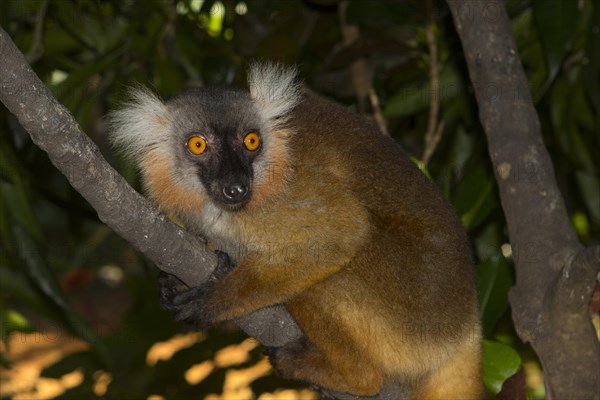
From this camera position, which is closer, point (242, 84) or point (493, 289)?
point (493, 289)

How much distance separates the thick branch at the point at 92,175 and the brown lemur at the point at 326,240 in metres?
0.44

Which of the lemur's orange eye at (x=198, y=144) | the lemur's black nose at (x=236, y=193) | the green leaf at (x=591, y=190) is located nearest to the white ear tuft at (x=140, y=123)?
the lemur's orange eye at (x=198, y=144)

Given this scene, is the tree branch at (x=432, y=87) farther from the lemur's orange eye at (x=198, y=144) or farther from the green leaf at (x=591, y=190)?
the lemur's orange eye at (x=198, y=144)

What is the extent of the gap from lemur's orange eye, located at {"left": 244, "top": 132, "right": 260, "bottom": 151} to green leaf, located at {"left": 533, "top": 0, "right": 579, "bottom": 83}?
6.26 feet

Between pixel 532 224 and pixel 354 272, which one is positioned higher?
pixel 354 272

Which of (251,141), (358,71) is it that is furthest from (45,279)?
(358,71)

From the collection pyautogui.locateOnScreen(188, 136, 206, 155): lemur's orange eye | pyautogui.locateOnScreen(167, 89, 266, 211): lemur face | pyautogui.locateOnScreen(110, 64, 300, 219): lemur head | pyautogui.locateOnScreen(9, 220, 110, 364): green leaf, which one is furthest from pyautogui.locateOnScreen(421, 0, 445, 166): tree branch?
pyautogui.locateOnScreen(9, 220, 110, 364): green leaf

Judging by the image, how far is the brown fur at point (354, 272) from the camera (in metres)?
4.36

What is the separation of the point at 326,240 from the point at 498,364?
123 centimetres

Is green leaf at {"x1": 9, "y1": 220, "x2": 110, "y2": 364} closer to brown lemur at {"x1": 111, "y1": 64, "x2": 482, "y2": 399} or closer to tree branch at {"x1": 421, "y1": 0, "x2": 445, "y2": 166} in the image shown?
brown lemur at {"x1": 111, "y1": 64, "x2": 482, "y2": 399}

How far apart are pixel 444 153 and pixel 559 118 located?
1001 mm

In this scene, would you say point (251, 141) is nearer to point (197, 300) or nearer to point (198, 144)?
point (198, 144)

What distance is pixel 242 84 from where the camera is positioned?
6.35 m

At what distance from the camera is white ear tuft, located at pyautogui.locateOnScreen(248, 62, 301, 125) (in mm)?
5062
